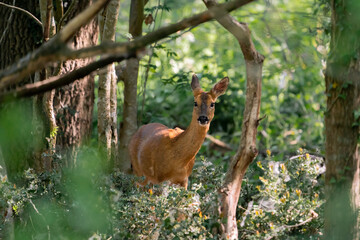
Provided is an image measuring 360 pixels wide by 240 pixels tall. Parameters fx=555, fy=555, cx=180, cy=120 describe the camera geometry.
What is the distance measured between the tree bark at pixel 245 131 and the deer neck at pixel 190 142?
1207 millimetres

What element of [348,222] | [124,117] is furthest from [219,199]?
[124,117]

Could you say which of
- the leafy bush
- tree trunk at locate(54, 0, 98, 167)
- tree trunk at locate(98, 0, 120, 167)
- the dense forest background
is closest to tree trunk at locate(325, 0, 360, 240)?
the dense forest background

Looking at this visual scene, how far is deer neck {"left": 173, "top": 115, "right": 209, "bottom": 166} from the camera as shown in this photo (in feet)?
19.9

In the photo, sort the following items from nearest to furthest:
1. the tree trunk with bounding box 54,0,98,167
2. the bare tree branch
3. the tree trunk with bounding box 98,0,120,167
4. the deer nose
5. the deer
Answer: the bare tree branch < the tree trunk with bounding box 98,0,120,167 < the deer nose < the deer < the tree trunk with bounding box 54,0,98,167

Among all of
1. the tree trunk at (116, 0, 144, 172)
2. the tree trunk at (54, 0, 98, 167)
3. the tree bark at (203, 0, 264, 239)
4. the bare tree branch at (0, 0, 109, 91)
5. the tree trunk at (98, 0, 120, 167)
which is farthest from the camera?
the tree trunk at (116, 0, 144, 172)

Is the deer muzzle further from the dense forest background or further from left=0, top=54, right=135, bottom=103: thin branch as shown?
left=0, top=54, right=135, bottom=103: thin branch

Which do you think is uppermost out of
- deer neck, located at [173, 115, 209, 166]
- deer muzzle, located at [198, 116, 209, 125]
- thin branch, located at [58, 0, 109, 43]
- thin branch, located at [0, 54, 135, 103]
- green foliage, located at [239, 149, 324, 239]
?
thin branch, located at [58, 0, 109, 43]

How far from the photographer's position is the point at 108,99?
5844mm

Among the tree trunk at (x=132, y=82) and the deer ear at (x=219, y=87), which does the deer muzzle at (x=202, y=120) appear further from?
the tree trunk at (x=132, y=82)

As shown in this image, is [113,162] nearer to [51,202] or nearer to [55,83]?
[51,202]

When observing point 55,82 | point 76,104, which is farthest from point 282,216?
point 55,82

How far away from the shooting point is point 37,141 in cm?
553

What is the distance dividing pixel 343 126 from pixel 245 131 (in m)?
1.07

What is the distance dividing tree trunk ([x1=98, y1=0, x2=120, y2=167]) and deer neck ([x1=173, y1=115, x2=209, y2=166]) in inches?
28.7
